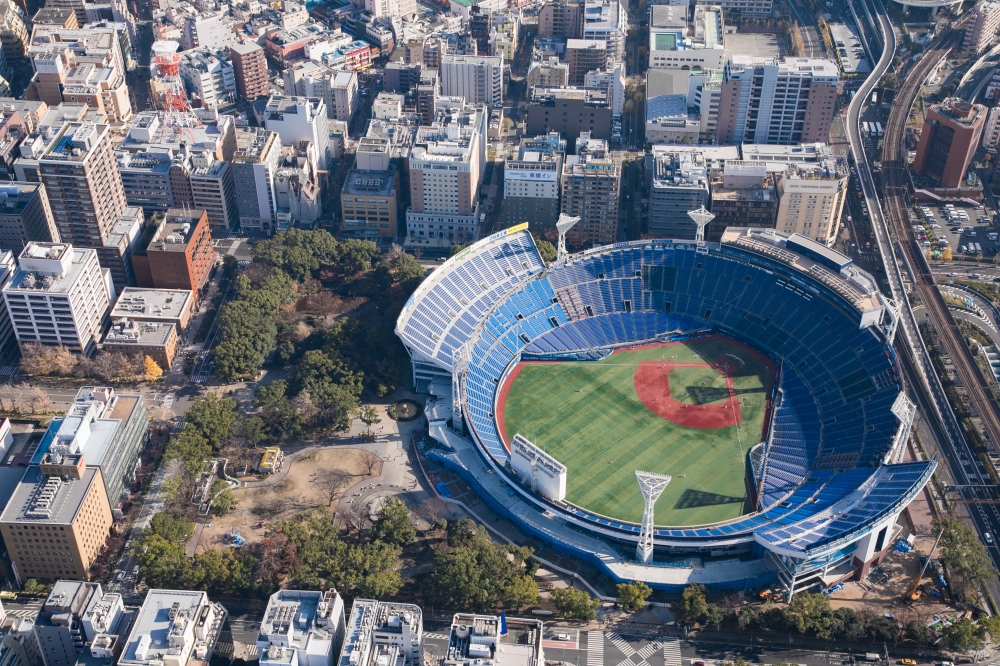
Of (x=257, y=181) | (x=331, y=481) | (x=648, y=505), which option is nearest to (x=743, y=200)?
(x=648, y=505)

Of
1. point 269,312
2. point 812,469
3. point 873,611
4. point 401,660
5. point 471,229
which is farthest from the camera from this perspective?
point 471,229

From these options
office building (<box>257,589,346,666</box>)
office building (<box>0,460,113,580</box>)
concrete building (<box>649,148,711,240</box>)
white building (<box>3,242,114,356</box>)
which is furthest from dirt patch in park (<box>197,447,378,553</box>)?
concrete building (<box>649,148,711,240</box>)

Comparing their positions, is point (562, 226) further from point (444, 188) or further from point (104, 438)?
point (104, 438)

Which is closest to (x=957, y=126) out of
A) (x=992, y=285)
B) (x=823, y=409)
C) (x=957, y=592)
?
(x=992, y=285)

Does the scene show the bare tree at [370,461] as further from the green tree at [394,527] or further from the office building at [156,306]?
the office building at [156,306]

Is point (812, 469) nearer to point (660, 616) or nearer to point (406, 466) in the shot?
point (660, 616)

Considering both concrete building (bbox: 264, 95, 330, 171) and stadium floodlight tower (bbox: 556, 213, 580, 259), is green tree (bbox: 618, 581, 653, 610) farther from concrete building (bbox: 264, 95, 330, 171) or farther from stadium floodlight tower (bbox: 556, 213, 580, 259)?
concrete building (bbox: 264, 95, 330, 171)
